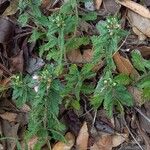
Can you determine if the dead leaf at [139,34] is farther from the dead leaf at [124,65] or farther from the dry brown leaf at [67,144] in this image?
the dry brown leaf at [67,144]

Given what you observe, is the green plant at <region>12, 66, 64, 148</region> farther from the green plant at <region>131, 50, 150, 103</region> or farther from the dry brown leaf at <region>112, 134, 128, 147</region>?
the green plant at <region>131, 50, 150, 103</region>

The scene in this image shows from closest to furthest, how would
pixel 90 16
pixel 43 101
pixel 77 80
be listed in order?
pixel 43 101 < pixel 77 80 < pixel 90 16

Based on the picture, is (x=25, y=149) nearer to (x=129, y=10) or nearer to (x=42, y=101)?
(x=42, y=101)

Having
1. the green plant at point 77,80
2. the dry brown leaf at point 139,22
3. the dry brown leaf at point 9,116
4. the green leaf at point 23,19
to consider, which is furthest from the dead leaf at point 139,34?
the dry brown leaf at point 9,116

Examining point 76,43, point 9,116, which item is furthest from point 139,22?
point 9,116

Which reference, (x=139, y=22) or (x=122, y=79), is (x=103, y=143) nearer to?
(x=122, y=79)

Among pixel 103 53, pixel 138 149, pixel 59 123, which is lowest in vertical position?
pixel 138 149

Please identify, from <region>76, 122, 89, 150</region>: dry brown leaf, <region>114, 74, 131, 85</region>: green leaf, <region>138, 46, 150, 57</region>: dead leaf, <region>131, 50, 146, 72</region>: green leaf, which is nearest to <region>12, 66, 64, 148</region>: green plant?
<region>76, 122, 89, 150</region>: dry brown leaf

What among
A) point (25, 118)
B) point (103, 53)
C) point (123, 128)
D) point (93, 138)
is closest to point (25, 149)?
point (25, 118)
